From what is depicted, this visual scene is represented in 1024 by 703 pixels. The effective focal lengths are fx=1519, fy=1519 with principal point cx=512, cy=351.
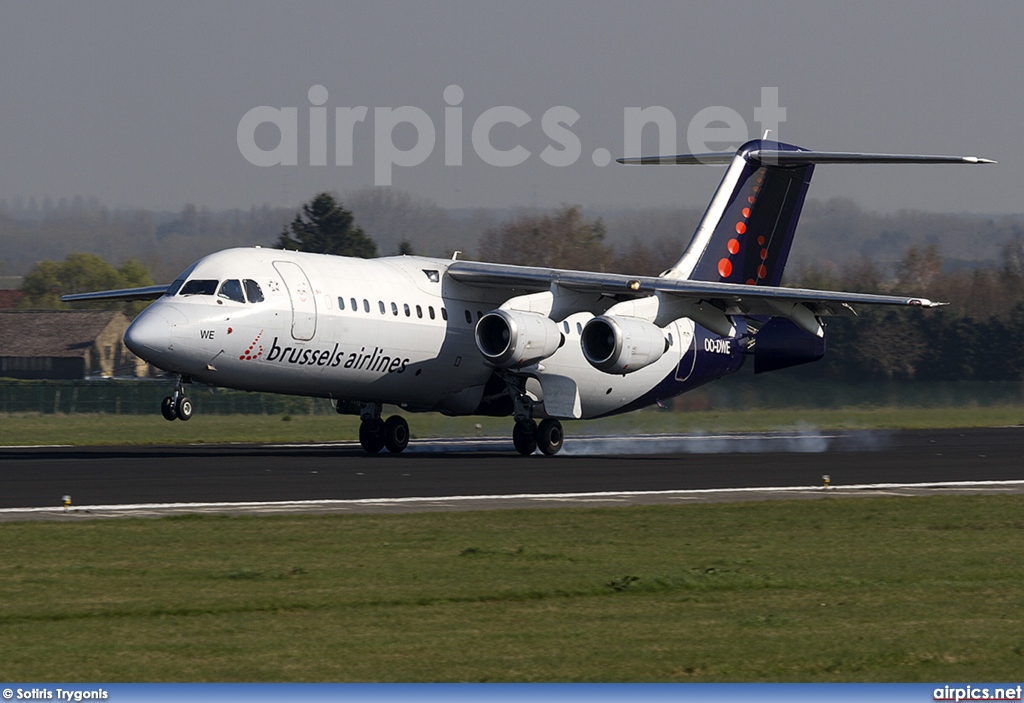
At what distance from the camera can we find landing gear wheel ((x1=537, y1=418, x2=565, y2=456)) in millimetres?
31672

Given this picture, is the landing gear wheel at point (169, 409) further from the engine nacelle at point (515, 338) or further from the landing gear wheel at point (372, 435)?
the engine nacelle at point (515, 338)

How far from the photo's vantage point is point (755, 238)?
35.6m

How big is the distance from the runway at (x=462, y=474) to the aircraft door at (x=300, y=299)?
8.07 ft

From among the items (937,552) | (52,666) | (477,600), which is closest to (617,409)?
(937,552)

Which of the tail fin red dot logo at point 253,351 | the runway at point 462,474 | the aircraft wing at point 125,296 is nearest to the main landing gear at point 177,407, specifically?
the runway at point 462,474

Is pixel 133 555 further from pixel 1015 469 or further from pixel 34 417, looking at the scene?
pixel 34 417

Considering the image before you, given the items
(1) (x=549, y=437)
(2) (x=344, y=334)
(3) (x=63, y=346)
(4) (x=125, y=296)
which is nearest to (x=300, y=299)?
(2) (x=344, y=334)

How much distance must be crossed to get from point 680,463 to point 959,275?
1570 inches

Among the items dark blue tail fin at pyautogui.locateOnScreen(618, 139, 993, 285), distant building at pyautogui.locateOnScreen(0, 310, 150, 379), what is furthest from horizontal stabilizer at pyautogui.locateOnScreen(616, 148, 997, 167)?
distant building at pyautogui.locateOnScreen(0, 310, 150, 379)

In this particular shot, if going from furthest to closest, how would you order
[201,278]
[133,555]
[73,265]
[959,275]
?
[73,265] < [959,275] < [201,278] < [133,555]

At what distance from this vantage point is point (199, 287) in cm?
2731

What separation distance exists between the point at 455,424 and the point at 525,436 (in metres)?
11.6

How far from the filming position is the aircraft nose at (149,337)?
84.4 feet

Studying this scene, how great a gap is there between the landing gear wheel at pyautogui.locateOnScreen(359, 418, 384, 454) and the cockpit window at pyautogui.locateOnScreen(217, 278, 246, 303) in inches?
208
